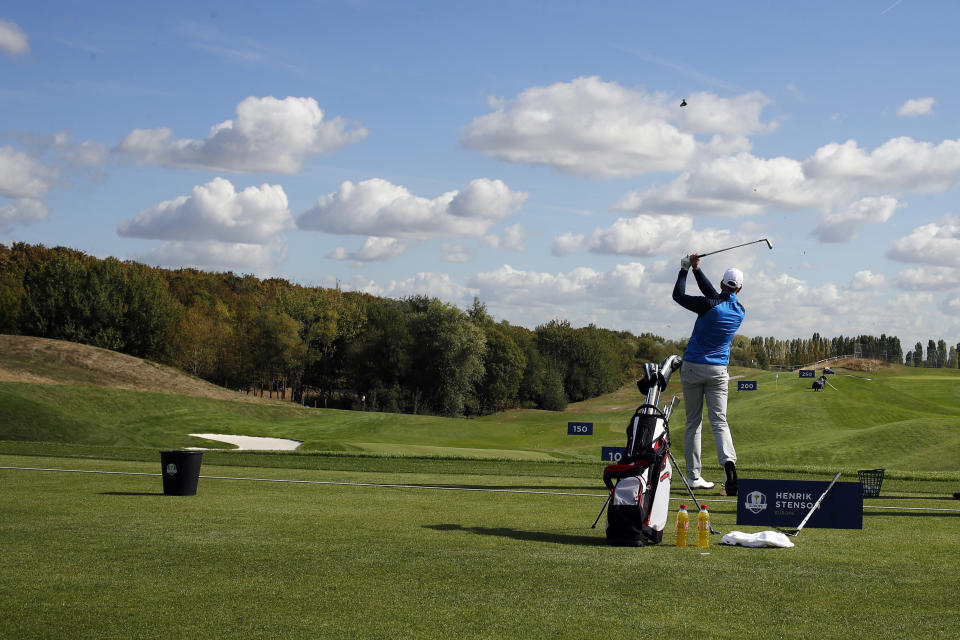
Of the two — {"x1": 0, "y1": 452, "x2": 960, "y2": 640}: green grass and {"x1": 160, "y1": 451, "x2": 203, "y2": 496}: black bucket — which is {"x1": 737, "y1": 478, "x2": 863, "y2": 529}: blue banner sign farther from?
{"x1": 160, "y1": 451, "x2": 203, "y2": 496}: black bucket

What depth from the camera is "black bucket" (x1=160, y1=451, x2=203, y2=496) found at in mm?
13711

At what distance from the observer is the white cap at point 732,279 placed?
1395 cm

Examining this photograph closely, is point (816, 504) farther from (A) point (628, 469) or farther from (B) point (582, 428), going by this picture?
(B) point (582, 428)

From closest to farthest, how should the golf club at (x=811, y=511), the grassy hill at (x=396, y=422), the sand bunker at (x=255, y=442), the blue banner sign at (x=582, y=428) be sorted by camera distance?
1. the golf club at (x=811, y=511)
2. the blue banner sign at (x=582, y=428)
3. the grassy hill at (x=396, y=422)
4. the sand bunker at (x=255, y=442)

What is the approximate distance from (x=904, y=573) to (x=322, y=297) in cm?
11837

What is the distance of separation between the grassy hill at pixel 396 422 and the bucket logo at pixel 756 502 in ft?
40.5

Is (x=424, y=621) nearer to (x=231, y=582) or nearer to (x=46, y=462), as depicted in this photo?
(x=231, y=582)

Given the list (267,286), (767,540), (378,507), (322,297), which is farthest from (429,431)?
(267,286)

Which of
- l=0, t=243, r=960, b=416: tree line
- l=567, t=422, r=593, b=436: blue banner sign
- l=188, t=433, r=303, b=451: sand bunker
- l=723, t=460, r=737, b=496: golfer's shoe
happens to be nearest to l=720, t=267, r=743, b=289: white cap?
l=723, t=460, r=737, b=496: golfer's shoe

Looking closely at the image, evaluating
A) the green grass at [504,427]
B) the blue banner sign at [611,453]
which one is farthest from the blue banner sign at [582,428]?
the blue banner sign at [611,453]

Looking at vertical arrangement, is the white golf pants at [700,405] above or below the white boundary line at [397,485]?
above

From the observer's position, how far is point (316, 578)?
7312 mm

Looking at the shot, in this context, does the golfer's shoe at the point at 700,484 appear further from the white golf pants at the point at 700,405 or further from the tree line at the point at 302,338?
the tree line at the point at 302,338

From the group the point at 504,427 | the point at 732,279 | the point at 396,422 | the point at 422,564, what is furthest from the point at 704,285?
the point at 504,427
